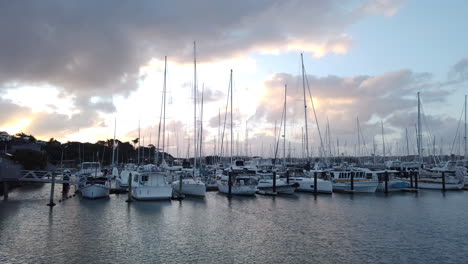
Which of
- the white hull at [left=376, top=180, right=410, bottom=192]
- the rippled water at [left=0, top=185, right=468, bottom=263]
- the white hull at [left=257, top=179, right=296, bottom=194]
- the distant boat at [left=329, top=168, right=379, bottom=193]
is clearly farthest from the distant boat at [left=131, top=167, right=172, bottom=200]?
the white hull at [left=376, top=180, right=410, bottom=192]

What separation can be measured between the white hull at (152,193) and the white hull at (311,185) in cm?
2189

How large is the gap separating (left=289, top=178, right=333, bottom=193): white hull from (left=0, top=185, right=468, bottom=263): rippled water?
10687 mm

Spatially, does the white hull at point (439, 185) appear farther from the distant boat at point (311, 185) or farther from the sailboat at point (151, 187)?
the sailboat at point (151, 187)

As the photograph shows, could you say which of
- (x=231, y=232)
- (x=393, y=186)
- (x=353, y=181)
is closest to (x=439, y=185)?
(x=393, y=186)

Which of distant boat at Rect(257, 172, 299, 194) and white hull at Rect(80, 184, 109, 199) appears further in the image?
distant boat at Rect(257, 172, 299, 194)

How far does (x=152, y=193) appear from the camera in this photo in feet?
130

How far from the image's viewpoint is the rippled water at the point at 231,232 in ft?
62.8

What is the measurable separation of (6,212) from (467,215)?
4367 cm

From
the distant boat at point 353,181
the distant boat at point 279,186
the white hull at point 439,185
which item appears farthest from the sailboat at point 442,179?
the distant boat at point 279,186

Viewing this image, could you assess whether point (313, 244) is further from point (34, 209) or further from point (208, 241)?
point (34, 209)

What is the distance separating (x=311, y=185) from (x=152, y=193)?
24.8m

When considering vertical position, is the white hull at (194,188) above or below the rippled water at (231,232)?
above

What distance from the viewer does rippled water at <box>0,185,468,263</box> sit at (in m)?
19.1

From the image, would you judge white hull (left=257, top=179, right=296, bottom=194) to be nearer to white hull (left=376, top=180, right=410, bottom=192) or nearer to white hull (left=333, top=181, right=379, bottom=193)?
white hull (left=333, top=181, right=379, bottom=193)
